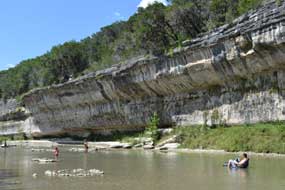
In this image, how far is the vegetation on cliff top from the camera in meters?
49.2

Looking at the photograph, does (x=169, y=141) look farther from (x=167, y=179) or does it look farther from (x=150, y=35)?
(x=167, y=179)

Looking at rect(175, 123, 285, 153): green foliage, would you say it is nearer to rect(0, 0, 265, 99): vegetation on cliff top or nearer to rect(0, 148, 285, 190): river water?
rect(0, 148, 285, 190): river water

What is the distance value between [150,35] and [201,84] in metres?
12.7

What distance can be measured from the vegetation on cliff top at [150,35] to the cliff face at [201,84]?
10.4 ft

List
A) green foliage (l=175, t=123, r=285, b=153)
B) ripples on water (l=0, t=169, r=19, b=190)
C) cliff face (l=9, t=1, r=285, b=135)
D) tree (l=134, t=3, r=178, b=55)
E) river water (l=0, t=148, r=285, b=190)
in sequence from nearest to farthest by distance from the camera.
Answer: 1. river water (l=0, t=148, r=285, b=190)
2. ripples on water (l=0, t=169, r=19, b=190)
3. green foliage (l=175, t=123, r=285, b=153)
4. cliff face (l=9, t=1, r=285, b=135)
5. tree (l=134, t=3, r=178, b=55)

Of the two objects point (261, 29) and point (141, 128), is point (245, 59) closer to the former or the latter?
point (261, 29)

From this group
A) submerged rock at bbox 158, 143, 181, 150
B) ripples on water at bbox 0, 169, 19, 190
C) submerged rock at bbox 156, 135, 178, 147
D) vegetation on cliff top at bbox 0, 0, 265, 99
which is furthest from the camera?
vegetation on cliff top at bbox 0, 0, 265, 99

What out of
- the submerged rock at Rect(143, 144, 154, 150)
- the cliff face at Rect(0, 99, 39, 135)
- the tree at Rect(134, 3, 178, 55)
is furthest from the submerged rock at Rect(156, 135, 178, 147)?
the cliff face at Rect(0, 99, 39, 135)

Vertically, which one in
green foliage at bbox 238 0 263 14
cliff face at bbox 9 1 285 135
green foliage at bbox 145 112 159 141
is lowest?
green foliage at bbox 145 112 159 141

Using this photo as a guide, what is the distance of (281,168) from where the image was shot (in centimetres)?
2197

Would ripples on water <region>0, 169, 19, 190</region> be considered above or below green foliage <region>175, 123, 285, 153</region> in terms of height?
below

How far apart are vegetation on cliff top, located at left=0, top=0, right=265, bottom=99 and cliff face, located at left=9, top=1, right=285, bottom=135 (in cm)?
316

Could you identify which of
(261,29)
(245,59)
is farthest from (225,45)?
(261,29)

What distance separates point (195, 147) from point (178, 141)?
3.23 m
